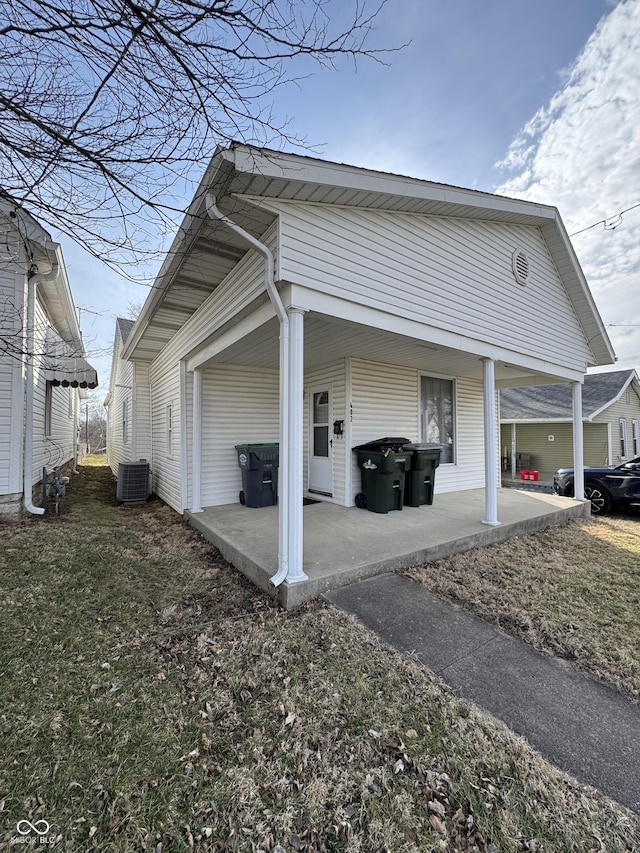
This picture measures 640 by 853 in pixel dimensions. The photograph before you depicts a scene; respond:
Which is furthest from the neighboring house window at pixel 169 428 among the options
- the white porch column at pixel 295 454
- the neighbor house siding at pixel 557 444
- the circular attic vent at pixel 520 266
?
the neighbor house siding at pixel 557 444

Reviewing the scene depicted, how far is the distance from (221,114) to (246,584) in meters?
3.81

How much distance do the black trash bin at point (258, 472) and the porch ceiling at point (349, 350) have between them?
1592mm

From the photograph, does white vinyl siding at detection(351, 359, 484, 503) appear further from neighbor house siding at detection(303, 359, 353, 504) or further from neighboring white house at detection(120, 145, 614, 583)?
neighbor house siding at detection(303, 359, 353, 504)

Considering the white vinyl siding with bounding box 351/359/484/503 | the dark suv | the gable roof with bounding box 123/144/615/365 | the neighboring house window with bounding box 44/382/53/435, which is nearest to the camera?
the gable roof with bounding box 123/144/615/365

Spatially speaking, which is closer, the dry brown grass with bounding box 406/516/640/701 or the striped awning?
the dry brown grass with bounding box 406/516/640/701

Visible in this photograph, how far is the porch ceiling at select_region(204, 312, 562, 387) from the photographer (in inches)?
173

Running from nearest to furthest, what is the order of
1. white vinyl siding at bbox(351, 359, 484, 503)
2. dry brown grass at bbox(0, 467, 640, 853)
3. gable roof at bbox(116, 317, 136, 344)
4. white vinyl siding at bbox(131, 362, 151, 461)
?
1. dry brown grass at bbox(0, 467, 640, 853)
2. white vinyl siding at bbox(351, 359, 484, 503)
3. white vinyl siding at bbox(131, 362, 151, 461)
4. gable roof at bbox(116, 317, 136, 344)

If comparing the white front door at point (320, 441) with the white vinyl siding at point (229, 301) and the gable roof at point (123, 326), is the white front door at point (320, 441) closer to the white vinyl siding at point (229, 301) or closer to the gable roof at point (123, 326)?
the white vinyl siding at point (229, 301)

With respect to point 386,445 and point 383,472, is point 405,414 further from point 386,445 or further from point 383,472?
point 383,472

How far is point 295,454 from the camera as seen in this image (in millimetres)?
3170

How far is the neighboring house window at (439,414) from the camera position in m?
7.51

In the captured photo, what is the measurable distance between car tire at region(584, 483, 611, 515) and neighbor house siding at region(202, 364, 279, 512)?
22.1 feet

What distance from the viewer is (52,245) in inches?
218

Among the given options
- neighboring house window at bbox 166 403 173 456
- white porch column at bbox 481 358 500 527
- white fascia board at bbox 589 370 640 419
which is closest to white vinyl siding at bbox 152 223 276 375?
neighboring house window at bbox 166 403 173 456
